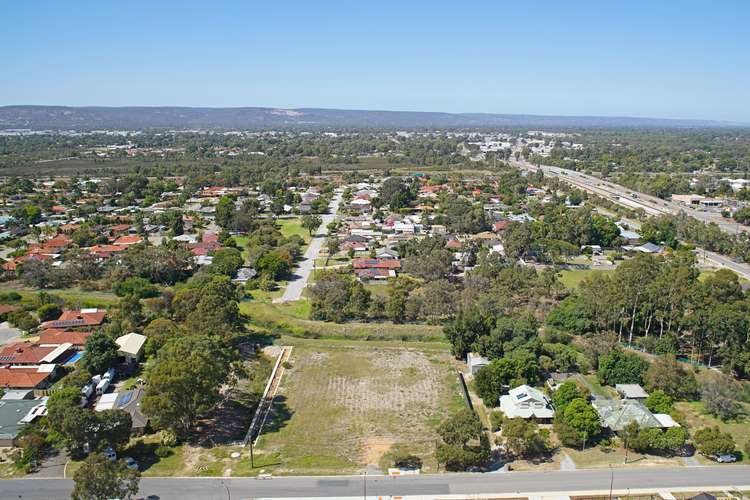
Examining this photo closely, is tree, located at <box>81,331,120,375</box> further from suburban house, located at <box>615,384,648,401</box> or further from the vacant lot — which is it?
suburban house, located at <box>615,384,648,401</box>

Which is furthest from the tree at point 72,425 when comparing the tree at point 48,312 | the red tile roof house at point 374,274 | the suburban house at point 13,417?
the red tile roof house at point 374,274

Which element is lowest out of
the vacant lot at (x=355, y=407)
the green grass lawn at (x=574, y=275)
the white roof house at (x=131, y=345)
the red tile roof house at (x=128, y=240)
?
the vacant lot at (x=355, y=407)


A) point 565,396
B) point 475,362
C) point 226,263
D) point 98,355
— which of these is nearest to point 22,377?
point 98,355

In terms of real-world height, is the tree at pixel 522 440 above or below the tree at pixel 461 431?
below

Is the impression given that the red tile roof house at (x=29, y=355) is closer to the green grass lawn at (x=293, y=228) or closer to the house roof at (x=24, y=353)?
the house roof at (x=24, y=353)

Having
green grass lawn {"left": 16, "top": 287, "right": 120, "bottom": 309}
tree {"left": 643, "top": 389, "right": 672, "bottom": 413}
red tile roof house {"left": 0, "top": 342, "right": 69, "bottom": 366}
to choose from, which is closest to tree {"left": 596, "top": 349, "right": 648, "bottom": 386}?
tree {"left": 643, "top": 389, "right": 672, "bottom": 413}

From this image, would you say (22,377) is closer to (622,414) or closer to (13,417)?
(13,417)
